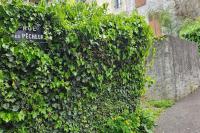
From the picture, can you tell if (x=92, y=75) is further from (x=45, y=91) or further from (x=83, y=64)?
(x=45, y=91)

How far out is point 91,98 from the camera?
20.2 feet

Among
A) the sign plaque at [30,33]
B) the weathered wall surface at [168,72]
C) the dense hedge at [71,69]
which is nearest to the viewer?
the dense hedge at [71,69]

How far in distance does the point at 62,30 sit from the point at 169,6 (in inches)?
721

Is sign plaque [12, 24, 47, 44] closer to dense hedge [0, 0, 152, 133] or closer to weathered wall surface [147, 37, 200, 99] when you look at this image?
dense hedge [0, 0, 152, 133]

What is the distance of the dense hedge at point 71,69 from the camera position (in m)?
4.75

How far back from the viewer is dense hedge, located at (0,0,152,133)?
4.75 metres

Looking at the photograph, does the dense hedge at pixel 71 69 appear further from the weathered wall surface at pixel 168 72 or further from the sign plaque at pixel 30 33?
the weathered wall surface at pixel 168 72

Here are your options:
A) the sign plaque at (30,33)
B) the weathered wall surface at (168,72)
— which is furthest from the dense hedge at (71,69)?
the weathered wall surface at (168,72)

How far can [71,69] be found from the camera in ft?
18.2

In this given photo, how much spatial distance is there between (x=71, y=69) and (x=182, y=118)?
4466 mm

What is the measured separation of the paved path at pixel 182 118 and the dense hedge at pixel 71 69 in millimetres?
1102

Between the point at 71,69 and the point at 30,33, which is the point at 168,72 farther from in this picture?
the point at 30,33

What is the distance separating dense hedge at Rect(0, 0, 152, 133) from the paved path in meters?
1.10

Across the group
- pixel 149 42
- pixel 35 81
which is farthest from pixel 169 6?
pixel 35 81
